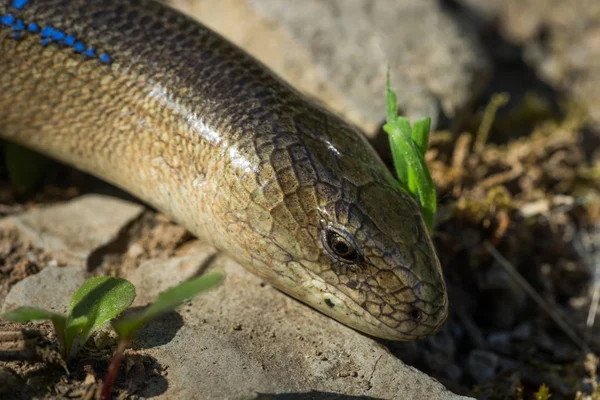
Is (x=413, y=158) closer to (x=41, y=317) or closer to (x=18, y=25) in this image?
(x=41, y=317)

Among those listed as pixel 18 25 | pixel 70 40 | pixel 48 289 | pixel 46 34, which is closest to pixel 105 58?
pixel 70 40

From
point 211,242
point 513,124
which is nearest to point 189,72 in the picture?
point 211,242

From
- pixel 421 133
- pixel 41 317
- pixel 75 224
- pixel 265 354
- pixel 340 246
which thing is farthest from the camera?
pixel 75 224

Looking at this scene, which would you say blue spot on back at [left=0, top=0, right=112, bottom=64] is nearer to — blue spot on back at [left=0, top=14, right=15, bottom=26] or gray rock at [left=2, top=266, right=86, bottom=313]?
blue spot on back at [left=0, top=14, right=15, bottom=26]

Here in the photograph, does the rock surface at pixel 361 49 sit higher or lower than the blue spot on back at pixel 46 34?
higher

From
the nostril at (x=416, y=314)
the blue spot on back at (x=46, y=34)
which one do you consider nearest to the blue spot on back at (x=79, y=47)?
the blue spot on back at (x=46, y=34)

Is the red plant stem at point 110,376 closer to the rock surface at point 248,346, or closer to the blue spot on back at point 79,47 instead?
the rock surface at point 248,346
